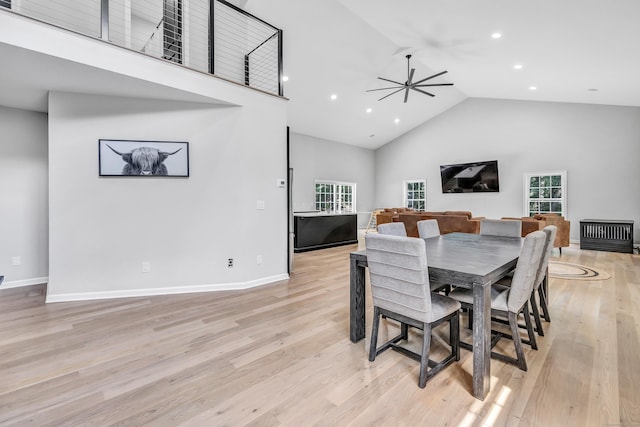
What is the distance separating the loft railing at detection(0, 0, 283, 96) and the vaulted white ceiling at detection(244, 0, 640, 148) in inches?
19.6

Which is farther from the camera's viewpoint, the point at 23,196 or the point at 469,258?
the point at 23,196

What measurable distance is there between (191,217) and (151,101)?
56.7 inches

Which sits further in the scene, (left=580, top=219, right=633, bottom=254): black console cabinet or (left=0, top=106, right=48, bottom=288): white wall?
(left=580, top=219, right=633, bottom=254): black console cabinet

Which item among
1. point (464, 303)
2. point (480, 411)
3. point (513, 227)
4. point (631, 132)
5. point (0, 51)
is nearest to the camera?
point (480, 411)

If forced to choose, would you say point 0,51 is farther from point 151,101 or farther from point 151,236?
point 151,236

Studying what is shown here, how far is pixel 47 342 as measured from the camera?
2.45 metres

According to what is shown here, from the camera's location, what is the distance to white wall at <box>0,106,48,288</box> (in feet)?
12.8

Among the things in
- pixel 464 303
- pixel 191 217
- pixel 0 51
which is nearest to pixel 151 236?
pixel 191 217

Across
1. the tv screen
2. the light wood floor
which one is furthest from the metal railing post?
the tv screen

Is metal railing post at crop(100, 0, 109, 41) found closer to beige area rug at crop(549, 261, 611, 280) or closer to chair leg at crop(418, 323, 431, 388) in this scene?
chair leg at crop(418, 323, 431, 388)

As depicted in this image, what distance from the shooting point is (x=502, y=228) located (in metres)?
3.34

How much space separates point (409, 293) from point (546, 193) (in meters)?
8.15

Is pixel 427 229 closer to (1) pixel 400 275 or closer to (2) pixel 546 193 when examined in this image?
(1) pixel 400 275

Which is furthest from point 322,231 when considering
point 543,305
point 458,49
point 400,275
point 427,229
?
point 400,275
